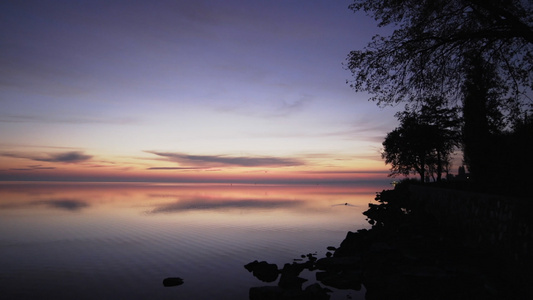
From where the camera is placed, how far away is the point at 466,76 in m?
14.8

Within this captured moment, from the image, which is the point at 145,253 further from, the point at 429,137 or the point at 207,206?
the point at 429,137

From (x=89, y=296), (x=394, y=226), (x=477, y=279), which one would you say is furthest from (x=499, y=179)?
(x=89, y=296)

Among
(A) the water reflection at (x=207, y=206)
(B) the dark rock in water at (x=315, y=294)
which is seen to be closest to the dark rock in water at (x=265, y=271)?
(B) the dark rock in water at (x=315, y=294)

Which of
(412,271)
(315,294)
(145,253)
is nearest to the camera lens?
(315,294)

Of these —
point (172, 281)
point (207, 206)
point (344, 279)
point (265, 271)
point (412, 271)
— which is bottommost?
point (207, 206)

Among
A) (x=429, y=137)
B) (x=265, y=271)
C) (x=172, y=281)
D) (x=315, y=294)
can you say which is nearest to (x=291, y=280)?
(x=265, y=271)

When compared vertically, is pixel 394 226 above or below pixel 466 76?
below

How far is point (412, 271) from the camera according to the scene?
11.5 meters

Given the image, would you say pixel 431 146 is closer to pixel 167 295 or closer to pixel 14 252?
pixel 167 295

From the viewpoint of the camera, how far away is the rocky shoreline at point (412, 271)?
32.4ft

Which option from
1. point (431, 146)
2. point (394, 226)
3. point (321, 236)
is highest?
point (431, 146)

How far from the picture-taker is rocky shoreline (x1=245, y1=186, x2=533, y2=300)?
9.88 metres

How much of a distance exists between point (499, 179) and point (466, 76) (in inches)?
414

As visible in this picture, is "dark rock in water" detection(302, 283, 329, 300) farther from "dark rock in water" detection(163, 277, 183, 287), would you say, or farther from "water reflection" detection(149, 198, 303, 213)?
"water reflection" detection(149, 198, 303, 213)
